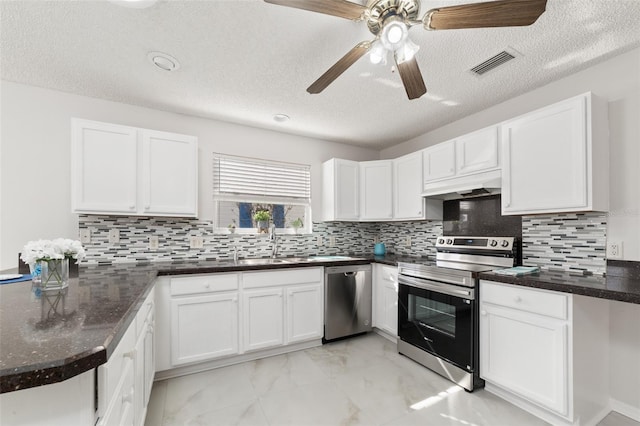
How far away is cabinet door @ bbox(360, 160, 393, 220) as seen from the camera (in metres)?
3.58

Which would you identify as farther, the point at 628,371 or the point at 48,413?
the point at 628,371

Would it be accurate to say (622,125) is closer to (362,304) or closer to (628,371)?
(628,371)

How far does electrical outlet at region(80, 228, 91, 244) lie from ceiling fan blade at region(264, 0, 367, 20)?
2591 millimetres

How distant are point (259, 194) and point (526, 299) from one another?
9.09ft

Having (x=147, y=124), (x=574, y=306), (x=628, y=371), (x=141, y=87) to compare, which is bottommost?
(x=628, y=371)

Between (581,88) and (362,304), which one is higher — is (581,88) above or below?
above

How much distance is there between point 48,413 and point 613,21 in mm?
3098

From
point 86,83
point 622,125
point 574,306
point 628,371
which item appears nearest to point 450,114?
point 622,125

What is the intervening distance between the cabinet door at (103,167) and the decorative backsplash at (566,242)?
3505 mm

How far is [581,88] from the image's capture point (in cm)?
217

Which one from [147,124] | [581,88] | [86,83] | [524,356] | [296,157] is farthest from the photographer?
[296,157]

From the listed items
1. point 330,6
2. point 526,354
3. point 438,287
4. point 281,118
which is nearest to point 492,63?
point 330,6

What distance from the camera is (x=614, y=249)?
1.96 m

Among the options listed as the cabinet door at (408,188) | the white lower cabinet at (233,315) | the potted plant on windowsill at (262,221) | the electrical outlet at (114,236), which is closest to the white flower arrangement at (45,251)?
the white lower cabinet at (233,315)
